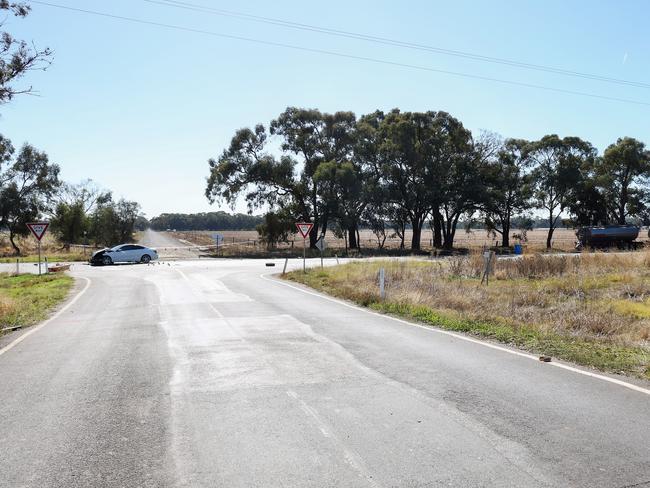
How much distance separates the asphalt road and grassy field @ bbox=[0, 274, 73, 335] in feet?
12.9

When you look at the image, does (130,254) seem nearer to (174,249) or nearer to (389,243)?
(174,249)

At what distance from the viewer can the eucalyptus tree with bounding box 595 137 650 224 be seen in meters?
57.6

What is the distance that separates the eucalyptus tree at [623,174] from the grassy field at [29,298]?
5429cm

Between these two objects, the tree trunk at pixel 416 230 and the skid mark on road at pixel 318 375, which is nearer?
the skid mark on road at pixel 318 375

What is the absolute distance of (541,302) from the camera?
1535 centimetres

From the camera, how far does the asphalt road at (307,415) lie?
4.19 metres

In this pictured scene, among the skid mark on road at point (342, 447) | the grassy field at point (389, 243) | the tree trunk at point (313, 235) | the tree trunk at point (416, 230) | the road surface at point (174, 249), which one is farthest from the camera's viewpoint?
the grassy field at point (389, 243)

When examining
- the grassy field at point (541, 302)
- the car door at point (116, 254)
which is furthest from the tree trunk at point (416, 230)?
the grassy field at point (541, 302)

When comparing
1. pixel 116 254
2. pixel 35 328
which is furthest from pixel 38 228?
pixel 35 328

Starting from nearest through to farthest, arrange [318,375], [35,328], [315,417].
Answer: [315,417] → [318,375] → [35,328]

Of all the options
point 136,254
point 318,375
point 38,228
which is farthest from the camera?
point 136,254

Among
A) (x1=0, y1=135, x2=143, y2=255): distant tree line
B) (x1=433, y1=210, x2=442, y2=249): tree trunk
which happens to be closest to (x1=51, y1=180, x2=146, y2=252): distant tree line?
(x1=0, y1=135, x2=143, y2=255): distant tree line

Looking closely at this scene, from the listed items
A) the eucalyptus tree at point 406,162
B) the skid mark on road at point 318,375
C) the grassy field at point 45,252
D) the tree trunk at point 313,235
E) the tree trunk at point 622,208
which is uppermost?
the eucalyptus tree at point 406,162

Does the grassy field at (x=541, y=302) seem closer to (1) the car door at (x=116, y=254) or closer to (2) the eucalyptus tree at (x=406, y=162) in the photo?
(1) the car door at (x=116, y=254)
